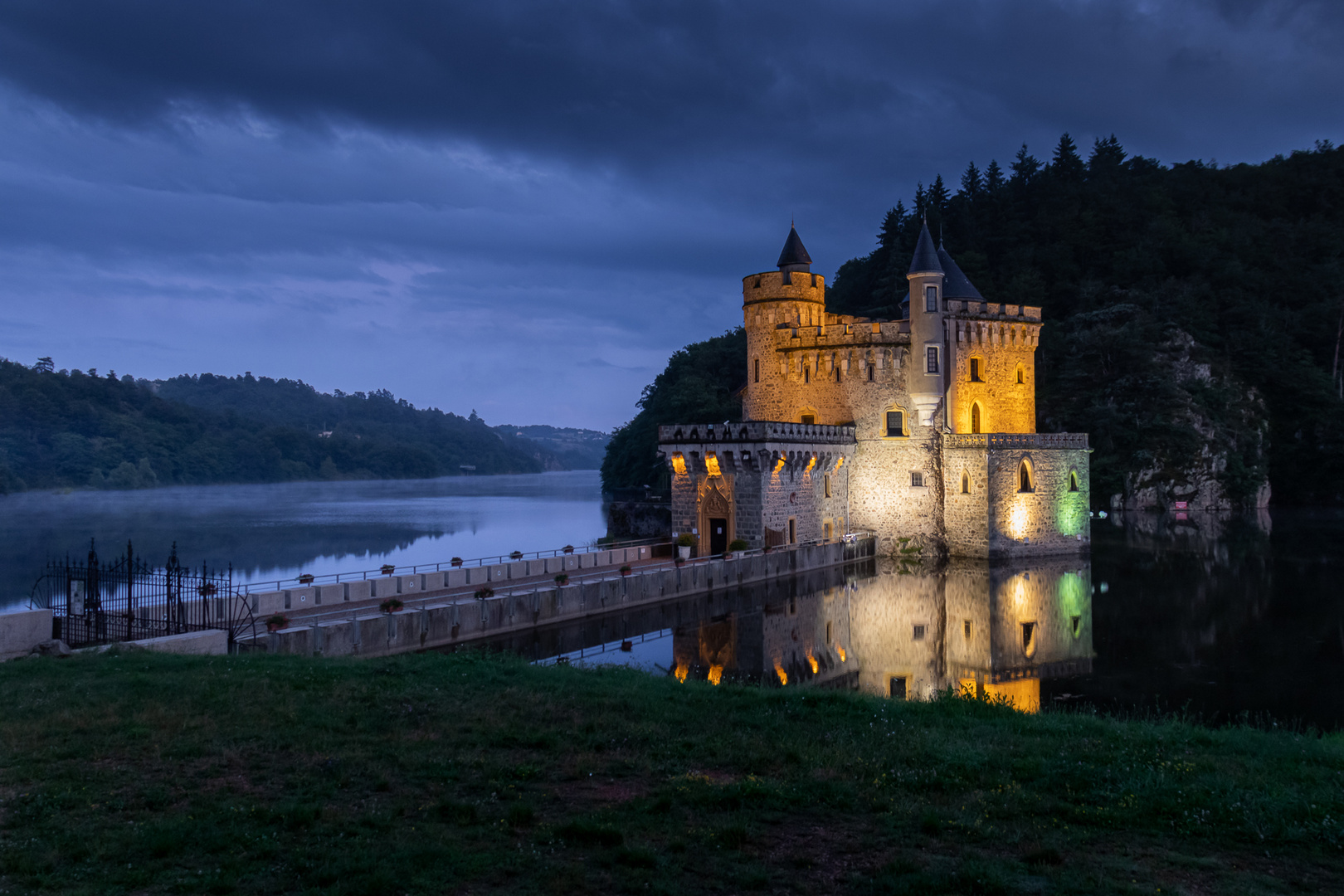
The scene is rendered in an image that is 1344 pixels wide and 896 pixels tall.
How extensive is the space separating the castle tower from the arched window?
4.99 m

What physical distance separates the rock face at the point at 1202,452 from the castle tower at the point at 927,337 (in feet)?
111

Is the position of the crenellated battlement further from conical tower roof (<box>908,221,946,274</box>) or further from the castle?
conical tower roof (<box>908,221,946,274</box>)

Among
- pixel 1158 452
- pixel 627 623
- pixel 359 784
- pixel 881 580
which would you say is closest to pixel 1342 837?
pixel 359 784

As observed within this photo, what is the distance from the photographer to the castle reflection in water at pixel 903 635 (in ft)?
75.9

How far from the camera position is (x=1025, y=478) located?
45062mm

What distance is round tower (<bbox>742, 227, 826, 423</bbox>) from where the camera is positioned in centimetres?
4744

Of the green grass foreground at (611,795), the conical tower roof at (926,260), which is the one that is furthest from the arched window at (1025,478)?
the green grass foreground at (611,795)

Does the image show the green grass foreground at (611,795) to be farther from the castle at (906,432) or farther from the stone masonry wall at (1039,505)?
the stone masonry wall at (1039,505)

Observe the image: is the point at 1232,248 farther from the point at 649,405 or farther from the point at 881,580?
the point at 881,580

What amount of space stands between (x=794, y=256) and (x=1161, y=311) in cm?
4545

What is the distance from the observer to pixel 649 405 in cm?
10294

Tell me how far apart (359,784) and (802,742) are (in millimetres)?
5488

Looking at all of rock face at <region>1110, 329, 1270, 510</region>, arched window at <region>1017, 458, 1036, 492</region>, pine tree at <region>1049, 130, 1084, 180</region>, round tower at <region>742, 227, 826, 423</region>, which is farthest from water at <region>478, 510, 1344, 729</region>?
pine tree at <region>1049, 130, 1084, 180</region>

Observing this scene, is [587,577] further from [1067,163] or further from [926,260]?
[1067,163]
